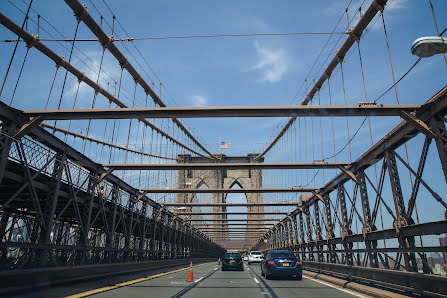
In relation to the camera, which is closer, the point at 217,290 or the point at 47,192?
the point at 217,290

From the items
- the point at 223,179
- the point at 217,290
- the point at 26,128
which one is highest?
the point at 223,179

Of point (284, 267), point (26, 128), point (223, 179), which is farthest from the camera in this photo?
point (223, 179)

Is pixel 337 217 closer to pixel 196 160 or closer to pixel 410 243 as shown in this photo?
pixel 410 243

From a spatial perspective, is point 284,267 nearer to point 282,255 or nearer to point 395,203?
point 282,255

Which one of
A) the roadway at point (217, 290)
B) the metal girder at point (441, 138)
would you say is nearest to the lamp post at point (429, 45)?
the metal girder at point (441, 138)

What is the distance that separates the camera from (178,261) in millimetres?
30641

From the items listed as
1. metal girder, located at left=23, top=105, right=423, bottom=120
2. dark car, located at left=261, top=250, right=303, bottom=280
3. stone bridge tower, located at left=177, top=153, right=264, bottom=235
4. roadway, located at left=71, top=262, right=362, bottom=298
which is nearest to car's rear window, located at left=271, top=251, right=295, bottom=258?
dark car, located at left=261, top=250, right=303, bottom=280

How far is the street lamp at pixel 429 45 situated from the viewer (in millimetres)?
5344

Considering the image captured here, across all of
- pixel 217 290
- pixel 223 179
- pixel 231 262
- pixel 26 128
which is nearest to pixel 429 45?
pixel 217 290

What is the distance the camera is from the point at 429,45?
5.39m

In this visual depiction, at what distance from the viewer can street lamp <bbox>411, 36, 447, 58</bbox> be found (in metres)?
5.34

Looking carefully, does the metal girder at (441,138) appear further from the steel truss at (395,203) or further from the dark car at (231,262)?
the dark car at (231,262)

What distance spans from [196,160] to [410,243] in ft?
241

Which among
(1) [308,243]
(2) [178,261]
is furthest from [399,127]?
(2) [178,261]
